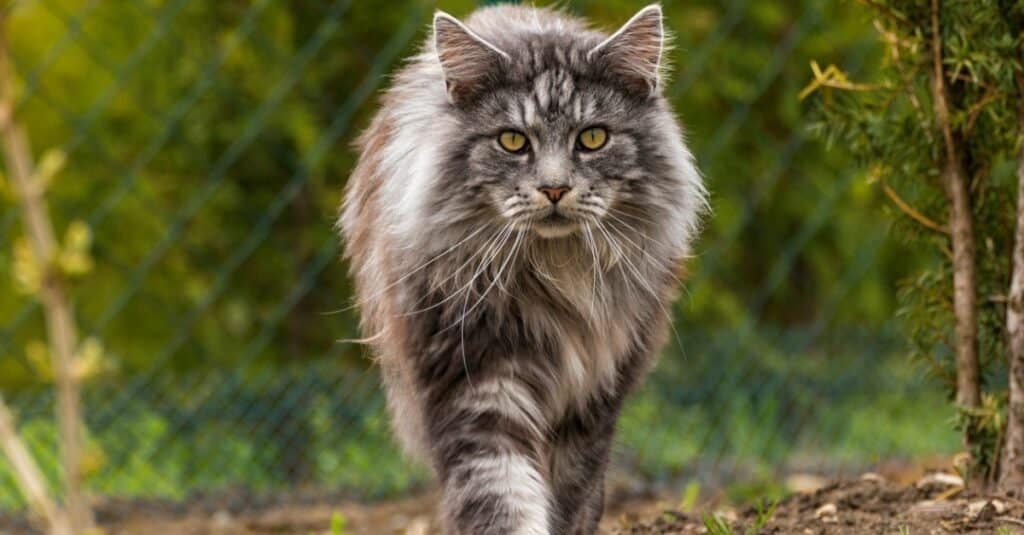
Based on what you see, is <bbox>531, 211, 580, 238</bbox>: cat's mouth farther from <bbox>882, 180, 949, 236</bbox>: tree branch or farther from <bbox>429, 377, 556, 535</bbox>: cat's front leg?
<bbox>882, 180, 949, 236</bbox>: tree branch

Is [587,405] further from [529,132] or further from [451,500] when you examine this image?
[529,132]

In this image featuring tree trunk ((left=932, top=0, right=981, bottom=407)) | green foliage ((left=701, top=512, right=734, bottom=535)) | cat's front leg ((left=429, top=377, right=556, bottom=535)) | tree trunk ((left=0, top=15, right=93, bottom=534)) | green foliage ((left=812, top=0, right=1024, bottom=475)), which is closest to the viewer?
tree trunk ((left=0, top=15, right=93, bottom=534))

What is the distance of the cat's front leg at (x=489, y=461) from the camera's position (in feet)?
11.4

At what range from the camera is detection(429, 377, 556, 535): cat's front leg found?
11.4ft

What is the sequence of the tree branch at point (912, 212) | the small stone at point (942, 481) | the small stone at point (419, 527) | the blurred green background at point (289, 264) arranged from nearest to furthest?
the tree branch at point (912, 212)
the small stone at point (942, 481)
the small stone at point (419, 527)
the blurred green background at point (289, 264)

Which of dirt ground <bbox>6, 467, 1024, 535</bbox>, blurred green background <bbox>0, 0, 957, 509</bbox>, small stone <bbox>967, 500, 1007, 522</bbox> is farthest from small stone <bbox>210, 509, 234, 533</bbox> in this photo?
small stone <bbox>967, 500, 1007, 522</bbox>

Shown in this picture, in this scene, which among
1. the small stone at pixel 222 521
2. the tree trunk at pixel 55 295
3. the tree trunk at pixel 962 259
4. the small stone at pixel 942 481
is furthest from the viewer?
the small stone at pixel 222 521

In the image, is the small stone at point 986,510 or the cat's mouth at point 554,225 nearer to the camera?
the small stone at point 986,510

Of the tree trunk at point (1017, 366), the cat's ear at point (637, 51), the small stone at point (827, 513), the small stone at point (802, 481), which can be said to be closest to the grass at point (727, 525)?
the small stone at point (827, 513)

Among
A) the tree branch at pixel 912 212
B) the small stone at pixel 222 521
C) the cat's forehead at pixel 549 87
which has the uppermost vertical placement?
the cat's forehead at pixel 549 87

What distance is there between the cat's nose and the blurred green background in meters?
2.66

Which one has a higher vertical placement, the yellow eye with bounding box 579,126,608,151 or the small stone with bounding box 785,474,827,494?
the yellow eye with bounding box 579,126,608,151

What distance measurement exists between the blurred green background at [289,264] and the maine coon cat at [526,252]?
2.17 m

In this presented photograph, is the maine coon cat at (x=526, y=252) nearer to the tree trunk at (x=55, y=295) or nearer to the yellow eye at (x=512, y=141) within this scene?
the yellow eye at (x=512, y=141)
